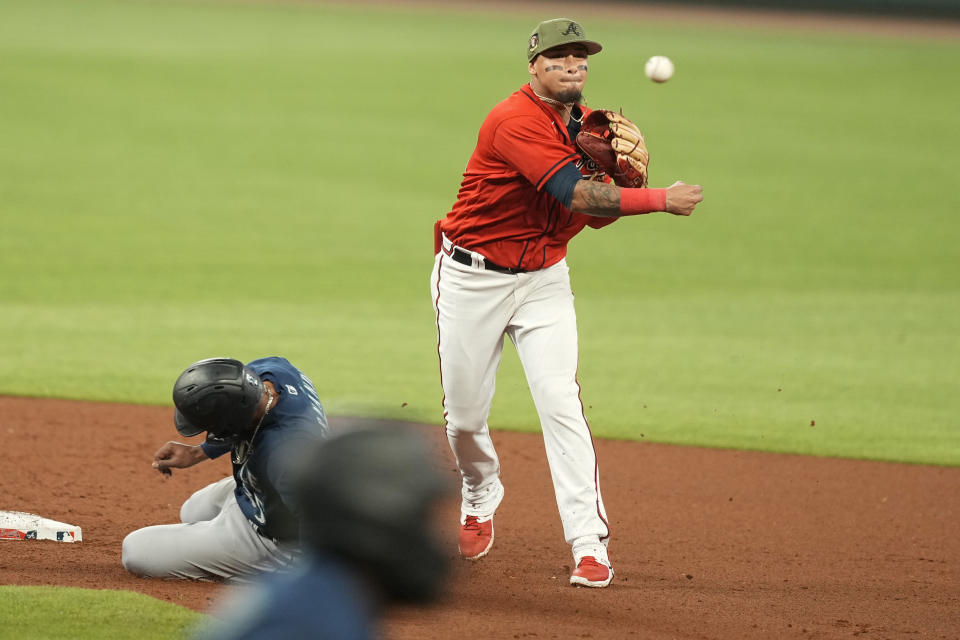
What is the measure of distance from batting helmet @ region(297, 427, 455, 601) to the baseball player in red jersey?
287 centimetres

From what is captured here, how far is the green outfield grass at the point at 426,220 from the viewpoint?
9.09 meters

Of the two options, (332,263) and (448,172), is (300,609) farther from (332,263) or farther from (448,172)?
Answer: (448,172)

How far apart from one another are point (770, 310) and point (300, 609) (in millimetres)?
9920

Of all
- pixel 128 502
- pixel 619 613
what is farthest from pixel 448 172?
pixel 619 613

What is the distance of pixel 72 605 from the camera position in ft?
14.5

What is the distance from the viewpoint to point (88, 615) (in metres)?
4.35

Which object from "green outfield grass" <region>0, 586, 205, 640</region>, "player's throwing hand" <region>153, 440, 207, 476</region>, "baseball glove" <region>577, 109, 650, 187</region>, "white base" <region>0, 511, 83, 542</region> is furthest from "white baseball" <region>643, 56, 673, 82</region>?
"green outfield grass" <region>0, 586, 205, 640</region>

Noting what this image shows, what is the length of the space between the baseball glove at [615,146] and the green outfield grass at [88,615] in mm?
2458

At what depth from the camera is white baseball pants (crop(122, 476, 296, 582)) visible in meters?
4.79

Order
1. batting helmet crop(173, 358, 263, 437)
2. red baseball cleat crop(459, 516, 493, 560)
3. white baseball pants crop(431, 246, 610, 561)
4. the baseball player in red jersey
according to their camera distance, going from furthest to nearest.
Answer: red baseball cleat crop(459, 516, 493, 560), white baseball pants crop(431, 246, 610, 561), the baseball player in red jersey, batting helmet crop(173, 358, 263, 437)

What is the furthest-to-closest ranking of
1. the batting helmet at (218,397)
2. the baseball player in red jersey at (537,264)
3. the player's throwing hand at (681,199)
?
the baseball player in red jersey at (537,264), the player's throwing hand at (681,199), the batting helmet at (218,397)

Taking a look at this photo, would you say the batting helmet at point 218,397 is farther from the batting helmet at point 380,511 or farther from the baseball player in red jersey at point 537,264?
the batting helmet at point 380,511

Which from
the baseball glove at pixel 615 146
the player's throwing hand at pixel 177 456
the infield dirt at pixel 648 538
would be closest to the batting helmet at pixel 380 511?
the infield dirt at pixel 648 538

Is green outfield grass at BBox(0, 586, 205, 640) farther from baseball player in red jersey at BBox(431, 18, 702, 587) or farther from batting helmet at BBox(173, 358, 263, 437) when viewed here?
baseball player in red jersey at BBox(431, 18, 702, 587)
